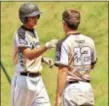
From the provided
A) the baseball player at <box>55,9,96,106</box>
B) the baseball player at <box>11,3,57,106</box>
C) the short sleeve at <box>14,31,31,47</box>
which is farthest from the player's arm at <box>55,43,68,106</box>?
the short sleeve at <box>14,31,31,47</box>

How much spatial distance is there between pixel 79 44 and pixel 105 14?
31.5 feet

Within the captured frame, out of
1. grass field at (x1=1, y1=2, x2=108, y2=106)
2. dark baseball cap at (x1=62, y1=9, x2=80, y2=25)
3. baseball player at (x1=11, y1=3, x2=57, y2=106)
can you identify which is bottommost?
grass field at (x1=1, y1=2, x2=108, y2=106)

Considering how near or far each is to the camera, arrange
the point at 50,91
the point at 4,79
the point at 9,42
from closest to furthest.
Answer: the point at 50,91, the point at 4,79, the point at 9,42

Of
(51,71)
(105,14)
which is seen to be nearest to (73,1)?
(105,14)

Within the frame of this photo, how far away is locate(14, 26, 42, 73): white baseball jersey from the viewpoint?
797 centimetres

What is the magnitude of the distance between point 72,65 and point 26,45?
0.98 meters

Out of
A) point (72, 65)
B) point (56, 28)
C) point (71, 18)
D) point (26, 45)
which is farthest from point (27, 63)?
point (56, 28)

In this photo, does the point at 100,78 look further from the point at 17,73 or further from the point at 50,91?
the point at 17,73

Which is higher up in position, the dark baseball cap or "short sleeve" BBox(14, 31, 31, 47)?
the dark baseball cap

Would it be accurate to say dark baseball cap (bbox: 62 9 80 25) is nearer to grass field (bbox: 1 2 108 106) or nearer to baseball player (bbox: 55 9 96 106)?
baseball player (bbox: 55 9 96 106)

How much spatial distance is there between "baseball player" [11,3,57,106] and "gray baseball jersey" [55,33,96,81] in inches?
30.1

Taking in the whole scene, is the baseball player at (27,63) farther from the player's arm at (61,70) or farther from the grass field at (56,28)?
the grass field at (56,28)

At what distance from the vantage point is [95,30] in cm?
1622

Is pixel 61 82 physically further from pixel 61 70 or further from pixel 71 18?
pixel 71 18
